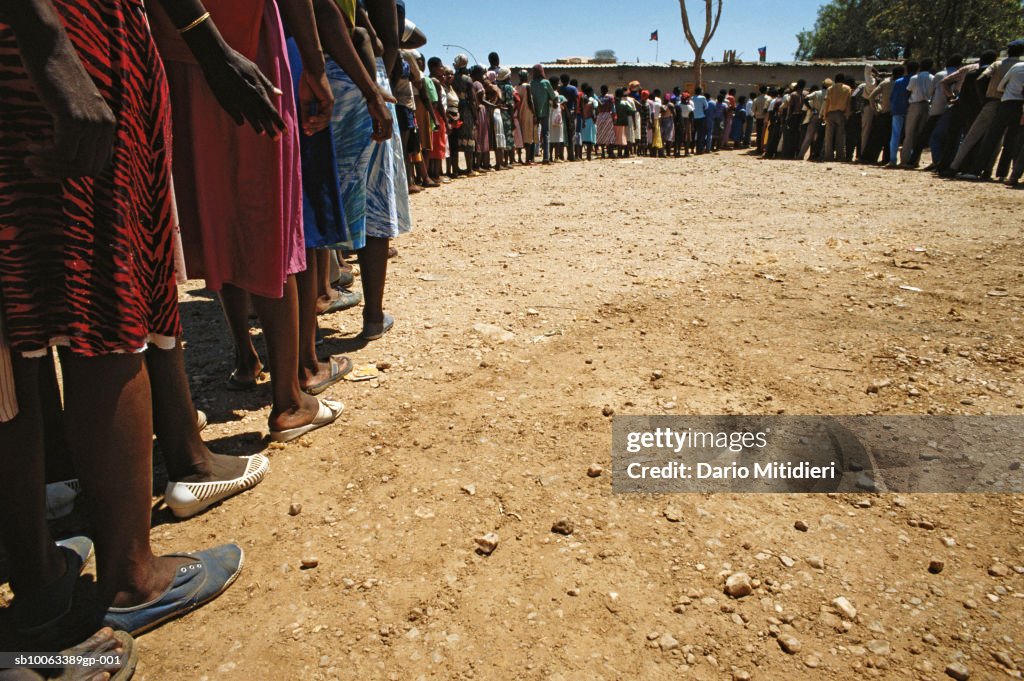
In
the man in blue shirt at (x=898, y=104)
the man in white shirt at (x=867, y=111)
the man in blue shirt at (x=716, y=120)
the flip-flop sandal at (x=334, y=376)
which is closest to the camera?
the flip-flop sandal at (x=334, y=376)

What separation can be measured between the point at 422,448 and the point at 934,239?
4647 mm

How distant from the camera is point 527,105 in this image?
44.3 ft

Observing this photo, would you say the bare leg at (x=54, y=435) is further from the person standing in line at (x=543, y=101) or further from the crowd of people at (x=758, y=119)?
the person standing in line at (x=543, y=101)

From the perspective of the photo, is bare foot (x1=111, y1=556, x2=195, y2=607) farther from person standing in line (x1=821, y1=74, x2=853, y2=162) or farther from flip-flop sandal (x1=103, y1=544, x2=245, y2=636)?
person standing in line (x1=821, y1=74, x2=853, y2=162)

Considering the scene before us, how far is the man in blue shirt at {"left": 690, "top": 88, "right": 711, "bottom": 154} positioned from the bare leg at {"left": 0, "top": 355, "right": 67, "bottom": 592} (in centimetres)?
1785

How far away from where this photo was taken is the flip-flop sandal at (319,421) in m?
2.22

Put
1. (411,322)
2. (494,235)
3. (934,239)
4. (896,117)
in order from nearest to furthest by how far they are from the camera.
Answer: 1. (411,322)
2. (934,239)
3. (494,235)
4. (896,117)

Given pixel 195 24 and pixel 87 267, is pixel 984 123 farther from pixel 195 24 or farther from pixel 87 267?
pixel 87 267

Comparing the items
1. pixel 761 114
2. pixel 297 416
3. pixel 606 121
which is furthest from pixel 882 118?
pixel 297 416

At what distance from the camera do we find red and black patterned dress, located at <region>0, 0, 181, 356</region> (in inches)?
42.2

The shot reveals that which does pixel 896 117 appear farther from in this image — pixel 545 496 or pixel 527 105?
pixel 545 496

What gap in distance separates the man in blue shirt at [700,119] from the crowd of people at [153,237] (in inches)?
601

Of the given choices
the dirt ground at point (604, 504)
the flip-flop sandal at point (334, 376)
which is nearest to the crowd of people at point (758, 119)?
the dirt ground at point (604, 504)

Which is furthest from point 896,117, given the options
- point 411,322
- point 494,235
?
point 411,322
